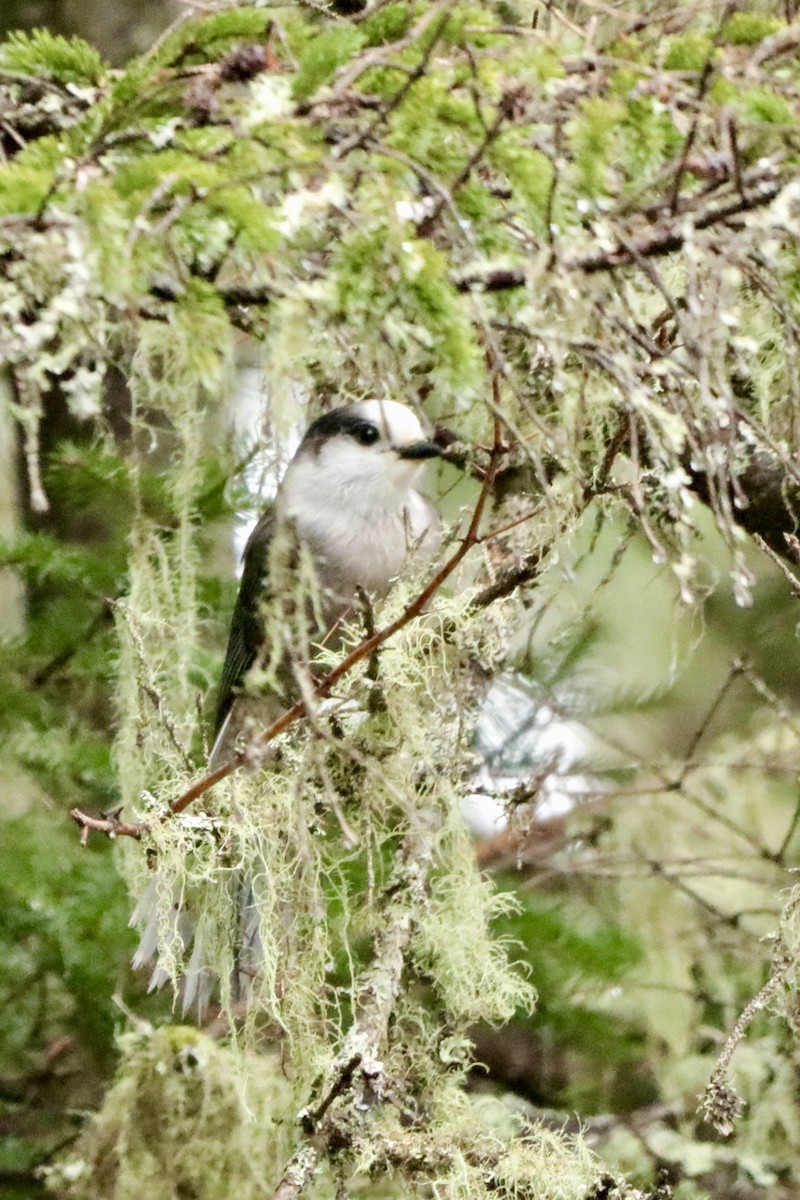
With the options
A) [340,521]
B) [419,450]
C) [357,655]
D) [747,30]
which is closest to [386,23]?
[747,30]

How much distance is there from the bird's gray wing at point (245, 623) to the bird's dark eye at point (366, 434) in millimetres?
217

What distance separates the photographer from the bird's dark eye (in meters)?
2.67

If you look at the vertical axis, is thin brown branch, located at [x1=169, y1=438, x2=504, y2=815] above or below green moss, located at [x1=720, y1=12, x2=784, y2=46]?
below

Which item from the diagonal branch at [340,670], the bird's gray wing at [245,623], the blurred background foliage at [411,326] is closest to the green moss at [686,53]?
the blurred background foliage at [411,326]

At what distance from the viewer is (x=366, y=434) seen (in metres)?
2.70

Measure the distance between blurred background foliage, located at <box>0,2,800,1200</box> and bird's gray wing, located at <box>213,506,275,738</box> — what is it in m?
0.08

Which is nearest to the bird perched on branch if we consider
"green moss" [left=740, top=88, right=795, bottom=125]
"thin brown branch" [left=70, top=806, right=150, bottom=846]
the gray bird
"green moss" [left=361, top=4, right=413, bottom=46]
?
the gray bird

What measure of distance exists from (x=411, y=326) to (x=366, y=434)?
1.14 m

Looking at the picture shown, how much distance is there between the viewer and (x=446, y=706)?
2293 mm

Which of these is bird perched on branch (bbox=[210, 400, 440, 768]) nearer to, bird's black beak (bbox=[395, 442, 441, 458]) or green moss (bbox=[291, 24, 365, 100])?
bird's black beak (bbox=[395, 442, 441, 458])

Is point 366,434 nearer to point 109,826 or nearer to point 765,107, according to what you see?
point 109,826

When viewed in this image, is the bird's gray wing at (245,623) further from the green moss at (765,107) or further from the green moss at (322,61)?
the green moss at (765,107)

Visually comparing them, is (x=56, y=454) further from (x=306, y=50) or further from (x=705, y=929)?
(x=705, y=929)

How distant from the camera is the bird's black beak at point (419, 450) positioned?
2.46 metres
